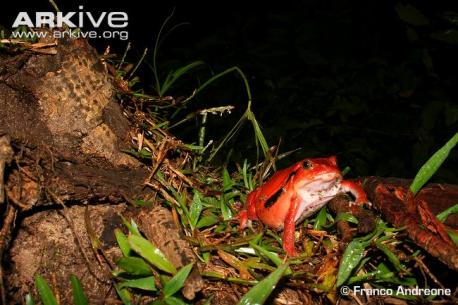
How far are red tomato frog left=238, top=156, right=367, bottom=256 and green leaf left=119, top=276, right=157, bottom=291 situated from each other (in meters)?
0.87

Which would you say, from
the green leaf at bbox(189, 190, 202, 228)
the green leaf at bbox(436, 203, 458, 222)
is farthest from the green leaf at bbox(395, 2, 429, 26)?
the green leaf at bbox(189, 190, 202, 228)

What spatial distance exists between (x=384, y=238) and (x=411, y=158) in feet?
12.1

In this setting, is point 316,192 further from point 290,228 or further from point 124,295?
point 124,295

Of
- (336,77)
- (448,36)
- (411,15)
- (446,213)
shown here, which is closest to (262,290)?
(446,213)

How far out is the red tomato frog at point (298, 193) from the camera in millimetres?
2885

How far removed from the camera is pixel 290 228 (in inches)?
105

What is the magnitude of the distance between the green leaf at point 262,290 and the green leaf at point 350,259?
0.42 meters

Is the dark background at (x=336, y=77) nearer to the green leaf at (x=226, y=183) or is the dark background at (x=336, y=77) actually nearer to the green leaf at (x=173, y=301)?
the green leaf at (x=226, y=183)

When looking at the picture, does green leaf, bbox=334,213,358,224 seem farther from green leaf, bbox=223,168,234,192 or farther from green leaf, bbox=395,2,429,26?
green leaf, bbox=395,2,429,26

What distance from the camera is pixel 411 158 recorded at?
566 cm

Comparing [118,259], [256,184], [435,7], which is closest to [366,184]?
[256,184]

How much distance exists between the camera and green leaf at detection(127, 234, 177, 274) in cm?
208

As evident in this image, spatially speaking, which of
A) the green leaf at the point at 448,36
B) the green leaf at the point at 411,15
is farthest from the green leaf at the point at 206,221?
the green leaf at the point at 411,15

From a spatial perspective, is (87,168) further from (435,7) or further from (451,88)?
(435,7)
